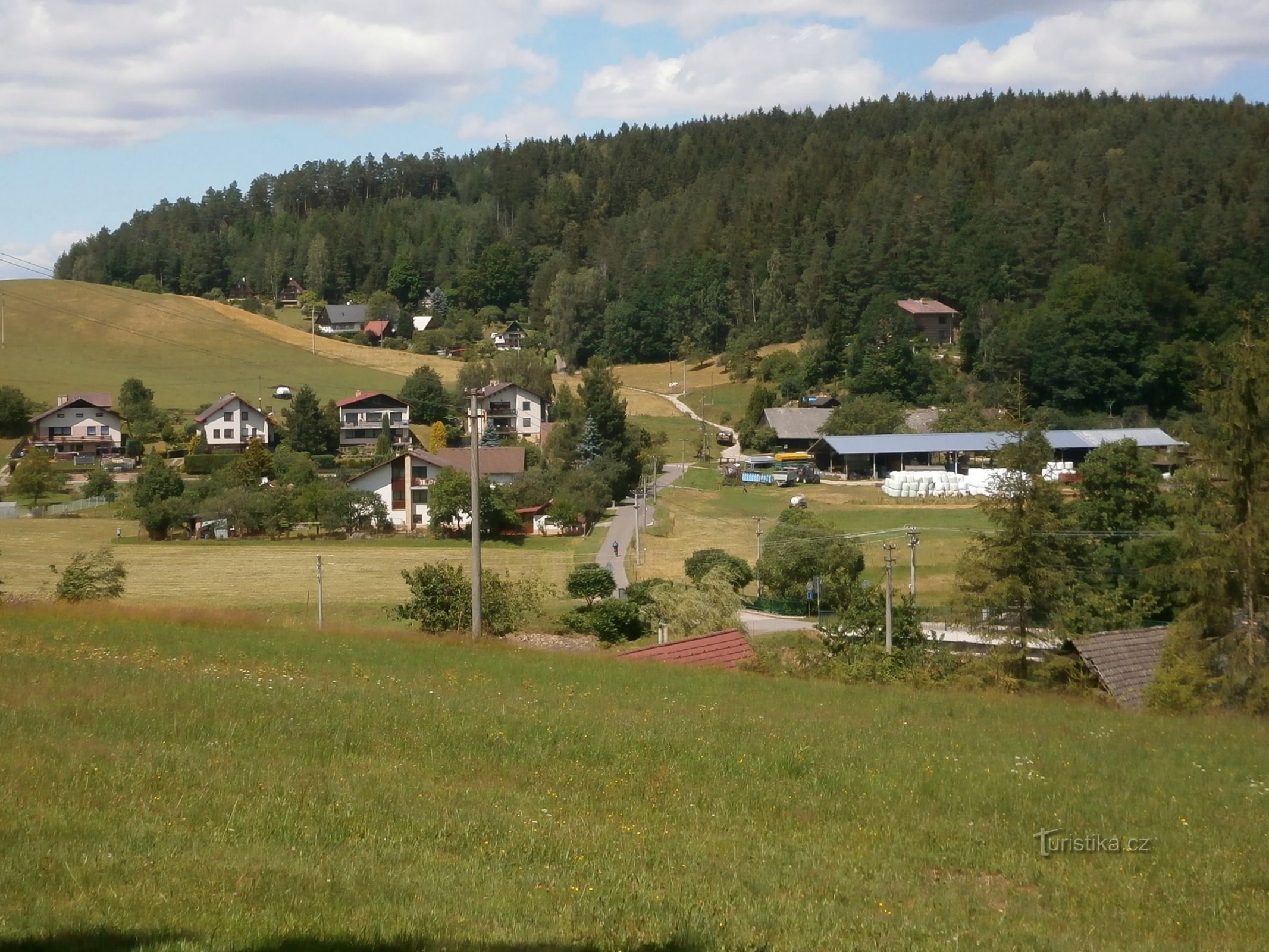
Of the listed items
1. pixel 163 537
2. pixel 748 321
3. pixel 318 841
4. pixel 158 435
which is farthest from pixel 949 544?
pixel 748 321

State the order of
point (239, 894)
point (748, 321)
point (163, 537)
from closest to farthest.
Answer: point (239, 894) < point (163, 537) < point (748, 321)

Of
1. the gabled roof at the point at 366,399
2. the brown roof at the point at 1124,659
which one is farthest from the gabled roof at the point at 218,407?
the brown roof at the point at 1124,659

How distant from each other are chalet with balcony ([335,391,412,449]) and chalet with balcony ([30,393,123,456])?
13.3 metres

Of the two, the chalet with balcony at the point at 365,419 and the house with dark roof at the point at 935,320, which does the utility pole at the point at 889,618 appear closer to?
the chalet with balcony at the point at 365,419

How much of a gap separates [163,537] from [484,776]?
141ft

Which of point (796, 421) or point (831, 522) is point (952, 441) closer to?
point (796, 421)

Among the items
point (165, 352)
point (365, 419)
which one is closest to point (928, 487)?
point (365, 419)

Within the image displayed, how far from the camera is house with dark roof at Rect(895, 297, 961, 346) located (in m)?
90.6

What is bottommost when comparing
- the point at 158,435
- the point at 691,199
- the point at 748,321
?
the point at 158,435

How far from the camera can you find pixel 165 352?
96062 mm

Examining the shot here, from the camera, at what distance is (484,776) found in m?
9.87

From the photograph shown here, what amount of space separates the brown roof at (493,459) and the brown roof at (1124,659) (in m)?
38.0

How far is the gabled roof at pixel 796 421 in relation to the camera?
71625 mm

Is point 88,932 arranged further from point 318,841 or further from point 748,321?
point 748,321
